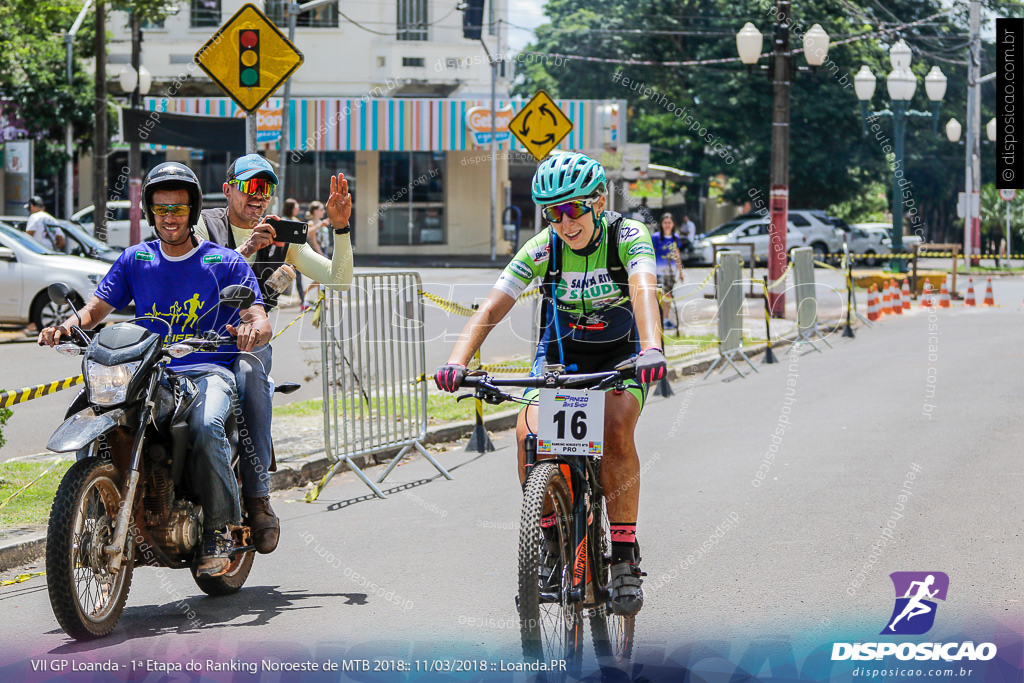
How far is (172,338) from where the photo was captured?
220 inches

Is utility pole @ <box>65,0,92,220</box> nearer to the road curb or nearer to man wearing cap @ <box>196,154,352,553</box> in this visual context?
the road curb

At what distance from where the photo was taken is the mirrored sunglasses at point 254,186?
254 inches

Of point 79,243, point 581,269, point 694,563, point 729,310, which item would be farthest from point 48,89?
point 581,269

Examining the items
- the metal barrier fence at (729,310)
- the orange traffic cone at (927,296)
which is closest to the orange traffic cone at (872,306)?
the orange traffic cone at (927,296)

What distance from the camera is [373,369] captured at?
8.89 meters

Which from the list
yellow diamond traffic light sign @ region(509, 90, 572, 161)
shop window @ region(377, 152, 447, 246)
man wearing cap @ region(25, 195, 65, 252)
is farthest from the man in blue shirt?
shop window @ region(377, 152, 447, 246)

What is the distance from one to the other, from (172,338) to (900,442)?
6.22 meters

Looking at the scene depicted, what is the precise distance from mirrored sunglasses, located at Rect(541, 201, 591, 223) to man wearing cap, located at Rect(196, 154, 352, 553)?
157 cm

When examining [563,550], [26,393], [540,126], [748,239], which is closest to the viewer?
[563,550]

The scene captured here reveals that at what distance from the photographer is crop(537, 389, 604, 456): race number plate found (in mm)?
4688

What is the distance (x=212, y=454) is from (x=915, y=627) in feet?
9.56

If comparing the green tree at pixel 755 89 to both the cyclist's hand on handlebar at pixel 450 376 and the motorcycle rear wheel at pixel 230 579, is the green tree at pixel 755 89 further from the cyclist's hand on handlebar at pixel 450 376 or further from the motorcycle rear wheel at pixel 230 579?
the cyclist's hand on handlebar at pixel 450 376

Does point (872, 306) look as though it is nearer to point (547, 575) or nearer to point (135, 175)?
point (135, 175)

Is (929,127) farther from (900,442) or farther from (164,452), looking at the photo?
(164,452)
